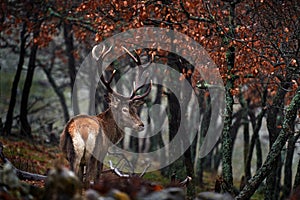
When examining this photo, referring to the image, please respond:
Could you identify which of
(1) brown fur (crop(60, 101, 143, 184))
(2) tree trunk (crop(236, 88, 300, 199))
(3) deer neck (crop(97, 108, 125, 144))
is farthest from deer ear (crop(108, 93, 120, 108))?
(2) tree trunk (crop(236, 88, 300, 199))

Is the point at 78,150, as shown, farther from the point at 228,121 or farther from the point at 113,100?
the point at 228,121

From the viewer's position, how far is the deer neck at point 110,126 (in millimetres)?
10797

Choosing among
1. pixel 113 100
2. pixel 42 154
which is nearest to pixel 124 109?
pixel 113 100

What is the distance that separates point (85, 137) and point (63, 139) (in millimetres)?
652

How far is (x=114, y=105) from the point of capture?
36.2 ft

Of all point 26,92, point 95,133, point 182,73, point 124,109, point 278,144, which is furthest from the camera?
point 26,92

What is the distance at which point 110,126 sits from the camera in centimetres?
1090

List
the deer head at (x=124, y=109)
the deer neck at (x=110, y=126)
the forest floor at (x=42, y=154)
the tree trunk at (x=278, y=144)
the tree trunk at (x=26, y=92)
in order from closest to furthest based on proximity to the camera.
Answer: the tree trunk at (x=278, y=144) → the deer neck at (x=110, y=126) → the deer head at (x=124, y=109) → the forest floor at (x=42, y=154) → the tree trunk at (x=26, y=92)

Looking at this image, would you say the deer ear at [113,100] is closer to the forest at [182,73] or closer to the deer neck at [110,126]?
the forest at [182,73]

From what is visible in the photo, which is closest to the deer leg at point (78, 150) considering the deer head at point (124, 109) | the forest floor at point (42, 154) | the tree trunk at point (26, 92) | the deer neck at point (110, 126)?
the deer neck at point (110, 126)

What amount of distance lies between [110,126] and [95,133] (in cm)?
159

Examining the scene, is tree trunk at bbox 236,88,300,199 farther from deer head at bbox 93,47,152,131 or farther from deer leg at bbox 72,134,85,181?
deer leg at bbox 72,134,85,181

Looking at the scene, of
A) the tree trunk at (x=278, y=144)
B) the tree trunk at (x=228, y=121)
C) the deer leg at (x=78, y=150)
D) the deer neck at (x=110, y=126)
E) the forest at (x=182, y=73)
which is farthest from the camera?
the deer neck at (x=110, y=126)

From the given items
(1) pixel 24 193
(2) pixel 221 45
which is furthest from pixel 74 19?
(1) pixel 24 193
